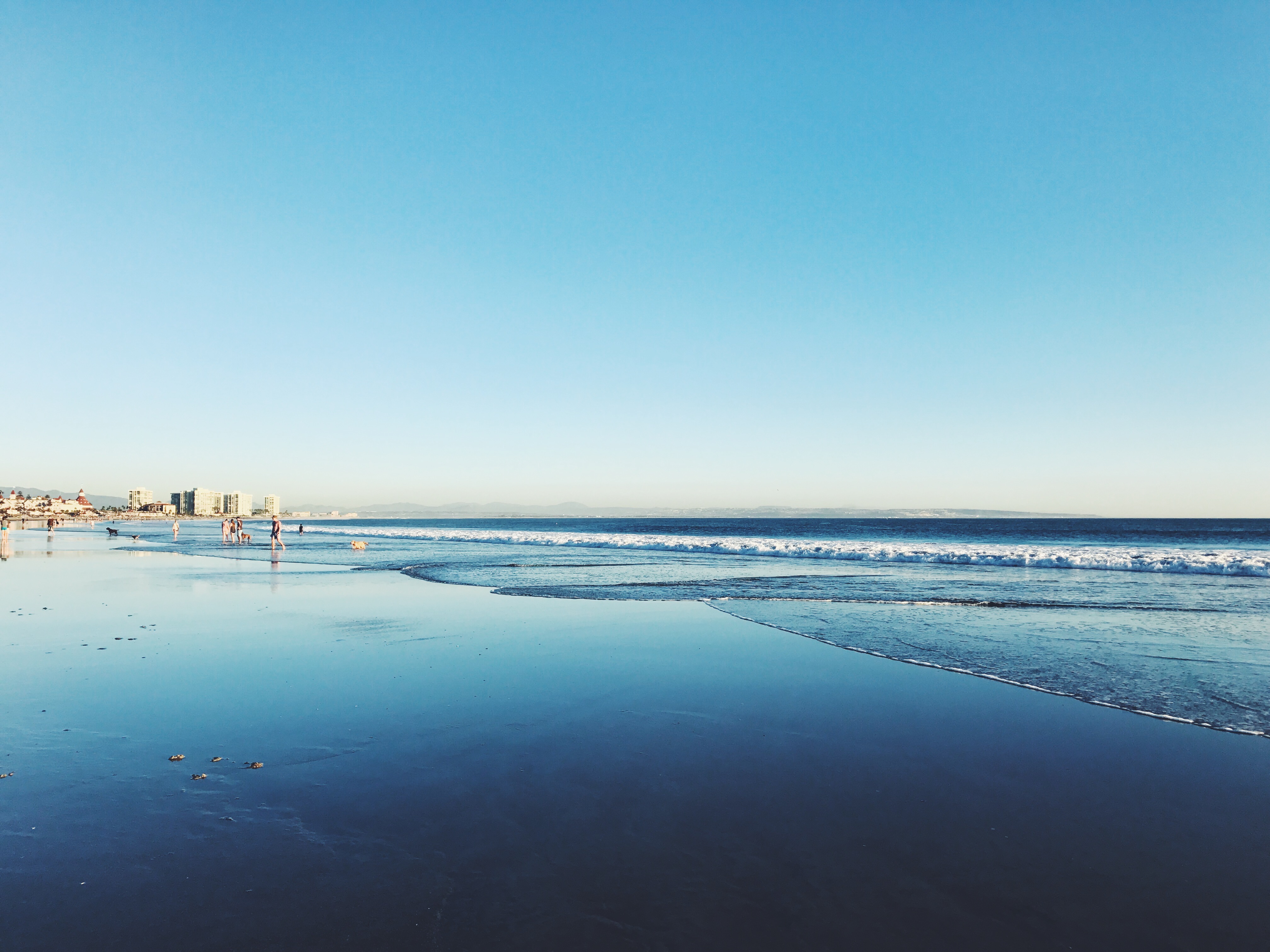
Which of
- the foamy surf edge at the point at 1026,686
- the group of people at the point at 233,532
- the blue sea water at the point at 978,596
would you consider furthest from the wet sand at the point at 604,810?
the group of people at the point at 233,532

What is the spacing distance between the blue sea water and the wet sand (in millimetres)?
1479

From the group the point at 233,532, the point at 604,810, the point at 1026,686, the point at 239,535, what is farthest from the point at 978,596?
the point at 233,532

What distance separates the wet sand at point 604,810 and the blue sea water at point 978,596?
1.48 m

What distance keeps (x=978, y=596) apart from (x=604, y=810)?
1593 centimetres

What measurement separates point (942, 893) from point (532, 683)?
5.39m

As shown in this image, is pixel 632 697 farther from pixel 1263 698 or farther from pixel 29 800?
pixel 1263 698

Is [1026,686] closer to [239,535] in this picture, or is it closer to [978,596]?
[978,596]

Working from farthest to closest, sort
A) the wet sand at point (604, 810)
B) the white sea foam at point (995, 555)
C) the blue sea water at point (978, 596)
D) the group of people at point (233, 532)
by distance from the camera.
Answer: the group of people at point (233, 532) → the white sea foam at point (995, 555) → the blue sea water at point (978, 596) → the wet sand at point (604, 810)

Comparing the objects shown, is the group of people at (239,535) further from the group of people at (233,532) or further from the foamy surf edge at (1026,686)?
the foamy surf edge at (1026,686)

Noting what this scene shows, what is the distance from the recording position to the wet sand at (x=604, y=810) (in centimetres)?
334

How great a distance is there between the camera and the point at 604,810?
→ 182 inches

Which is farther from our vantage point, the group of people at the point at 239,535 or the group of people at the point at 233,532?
the group of people at the point at 233,532

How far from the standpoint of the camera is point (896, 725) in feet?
21.8

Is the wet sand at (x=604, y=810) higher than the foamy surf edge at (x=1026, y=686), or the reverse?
the wet sand at (x=604, y=810)
